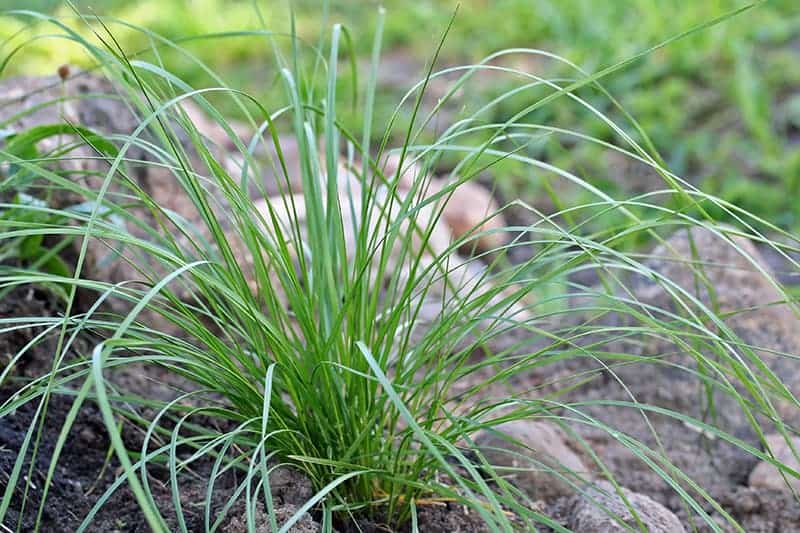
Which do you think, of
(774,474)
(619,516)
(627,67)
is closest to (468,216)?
(627,67)

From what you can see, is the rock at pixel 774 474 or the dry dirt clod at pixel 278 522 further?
the rock at pixel 774 474

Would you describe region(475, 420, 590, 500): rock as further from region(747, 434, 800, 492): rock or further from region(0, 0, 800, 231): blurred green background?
region(0, 0, 800, 231): blurred green background

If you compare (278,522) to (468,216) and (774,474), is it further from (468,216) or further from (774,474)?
(468,216)

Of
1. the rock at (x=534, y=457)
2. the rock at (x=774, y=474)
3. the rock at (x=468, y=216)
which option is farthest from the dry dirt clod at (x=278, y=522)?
the rock at (x=468, y=216)

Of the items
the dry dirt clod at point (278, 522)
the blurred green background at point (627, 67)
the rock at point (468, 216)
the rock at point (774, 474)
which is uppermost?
the blurred green background at point (627, 67)

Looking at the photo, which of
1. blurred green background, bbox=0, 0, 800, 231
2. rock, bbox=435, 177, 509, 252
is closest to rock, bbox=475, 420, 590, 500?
blurred green background, bbox=0, 0, 800, 231

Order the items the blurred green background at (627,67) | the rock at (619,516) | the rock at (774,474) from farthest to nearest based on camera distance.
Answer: the blurred green background at (627,67) → the rock at (774,474) → the rock at (619,516)

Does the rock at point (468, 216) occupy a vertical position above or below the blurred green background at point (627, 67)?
below

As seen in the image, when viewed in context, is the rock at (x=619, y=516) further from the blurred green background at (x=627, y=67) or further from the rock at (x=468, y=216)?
the rock at (x=468, y=216)
